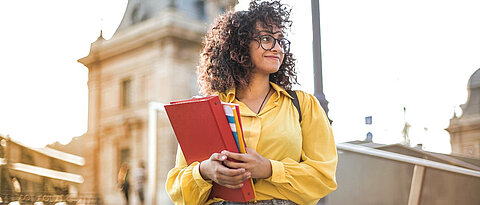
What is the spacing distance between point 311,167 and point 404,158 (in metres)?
2.45

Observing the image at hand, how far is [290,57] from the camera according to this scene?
178cm

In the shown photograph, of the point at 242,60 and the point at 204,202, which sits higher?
the point at 242,60

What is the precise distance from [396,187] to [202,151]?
2910 millimetres

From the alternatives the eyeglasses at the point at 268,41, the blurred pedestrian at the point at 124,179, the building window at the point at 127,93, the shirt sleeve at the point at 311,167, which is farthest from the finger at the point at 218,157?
the building window at the point at 127,93

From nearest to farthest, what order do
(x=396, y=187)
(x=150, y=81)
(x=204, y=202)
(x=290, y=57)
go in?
(x=204, y=202) → (x=290, y=57) → (x=396, y=187) → (x=150, y=81)

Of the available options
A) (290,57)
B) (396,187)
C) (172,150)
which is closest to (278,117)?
(290,57)

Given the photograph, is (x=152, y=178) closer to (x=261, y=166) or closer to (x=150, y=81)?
(x=150, y=81)

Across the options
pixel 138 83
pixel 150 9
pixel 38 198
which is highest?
pixel 150 9

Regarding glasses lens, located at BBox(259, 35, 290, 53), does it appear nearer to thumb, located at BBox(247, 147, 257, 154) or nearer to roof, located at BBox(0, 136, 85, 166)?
thumb, located at BBox(247, 147, 257, 154)

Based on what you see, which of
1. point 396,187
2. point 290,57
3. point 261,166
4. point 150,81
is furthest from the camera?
point 150,81

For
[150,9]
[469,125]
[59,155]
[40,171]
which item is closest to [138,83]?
[150,9]

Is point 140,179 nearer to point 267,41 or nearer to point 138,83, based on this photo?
point 138,83

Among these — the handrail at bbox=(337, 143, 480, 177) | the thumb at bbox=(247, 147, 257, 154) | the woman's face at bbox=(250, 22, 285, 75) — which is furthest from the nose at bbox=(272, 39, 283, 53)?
the handrail at bbox=(337, 143, 480, 177)

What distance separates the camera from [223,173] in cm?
139
